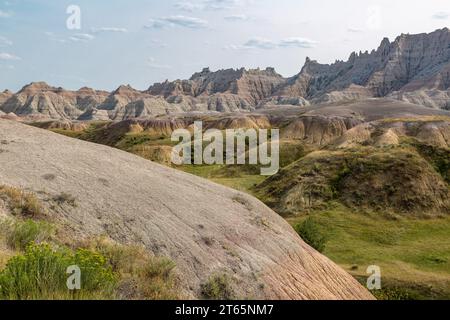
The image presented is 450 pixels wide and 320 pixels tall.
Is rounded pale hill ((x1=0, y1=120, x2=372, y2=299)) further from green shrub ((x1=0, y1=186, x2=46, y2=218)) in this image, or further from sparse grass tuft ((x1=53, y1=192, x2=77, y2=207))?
green shrub ((x1=0, y1=186, x2=46, y2=218))

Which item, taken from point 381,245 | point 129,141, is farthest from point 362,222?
point 129,141

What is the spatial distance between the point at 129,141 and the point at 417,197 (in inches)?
4014

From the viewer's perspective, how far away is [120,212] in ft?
56.9

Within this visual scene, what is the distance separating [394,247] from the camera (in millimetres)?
41594

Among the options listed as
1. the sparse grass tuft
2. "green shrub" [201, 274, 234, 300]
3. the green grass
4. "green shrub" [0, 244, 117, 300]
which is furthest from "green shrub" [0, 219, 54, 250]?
the green grass

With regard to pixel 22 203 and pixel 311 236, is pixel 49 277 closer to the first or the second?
pixel 22 203

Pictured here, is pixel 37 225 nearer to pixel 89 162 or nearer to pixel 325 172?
pixel 89 162

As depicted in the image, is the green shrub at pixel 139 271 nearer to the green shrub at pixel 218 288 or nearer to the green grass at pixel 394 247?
the green shrub at pixel 218 288

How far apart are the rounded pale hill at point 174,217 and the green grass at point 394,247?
12907mm

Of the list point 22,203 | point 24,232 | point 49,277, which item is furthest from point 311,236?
point 49,277

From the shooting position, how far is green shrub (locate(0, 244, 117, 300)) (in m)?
9.40

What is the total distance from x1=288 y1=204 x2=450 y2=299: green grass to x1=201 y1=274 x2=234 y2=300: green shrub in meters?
21.1

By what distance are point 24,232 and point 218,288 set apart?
587 cm
